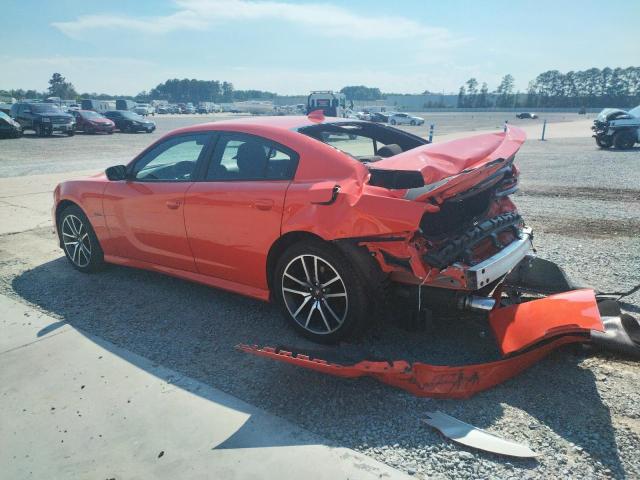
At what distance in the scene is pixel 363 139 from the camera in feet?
14.0

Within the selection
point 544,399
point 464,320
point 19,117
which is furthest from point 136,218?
point 19,117

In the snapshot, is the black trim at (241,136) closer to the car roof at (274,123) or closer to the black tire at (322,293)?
the car roof at (274,123)

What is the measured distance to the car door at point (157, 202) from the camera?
4.10 meters

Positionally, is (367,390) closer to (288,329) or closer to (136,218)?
(288,329)

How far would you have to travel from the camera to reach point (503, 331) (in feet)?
10.3

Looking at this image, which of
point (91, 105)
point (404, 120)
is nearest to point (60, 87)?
point (91, 105)

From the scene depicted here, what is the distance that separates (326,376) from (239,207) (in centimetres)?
142

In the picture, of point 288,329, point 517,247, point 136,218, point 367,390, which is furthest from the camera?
point 136,218

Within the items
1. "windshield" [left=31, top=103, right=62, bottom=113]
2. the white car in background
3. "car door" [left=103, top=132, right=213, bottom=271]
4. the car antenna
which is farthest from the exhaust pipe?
the white car in background

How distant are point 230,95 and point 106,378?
522 feet

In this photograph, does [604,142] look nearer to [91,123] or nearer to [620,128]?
[620,128]

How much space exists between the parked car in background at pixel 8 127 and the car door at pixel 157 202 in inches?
918

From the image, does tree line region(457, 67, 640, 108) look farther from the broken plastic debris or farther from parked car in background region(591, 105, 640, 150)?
the broken plastic debris

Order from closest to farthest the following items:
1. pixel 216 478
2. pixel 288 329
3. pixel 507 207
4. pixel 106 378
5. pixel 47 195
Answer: pixel 216 478
pixel 106 378
pixel 288 329
pixel 507 207
pixel 47 195
